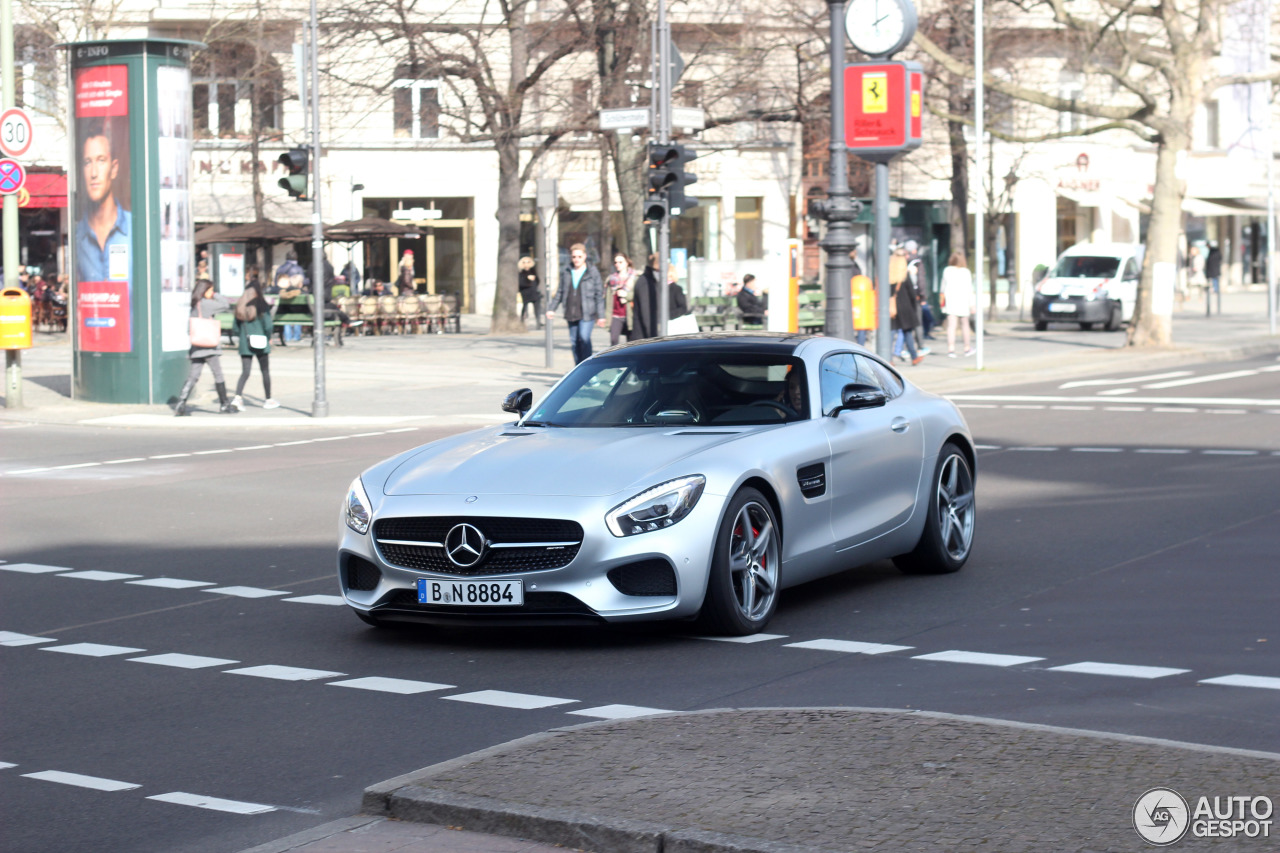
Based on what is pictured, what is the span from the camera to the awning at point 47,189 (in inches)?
1977

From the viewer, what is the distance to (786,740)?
5.77 meters

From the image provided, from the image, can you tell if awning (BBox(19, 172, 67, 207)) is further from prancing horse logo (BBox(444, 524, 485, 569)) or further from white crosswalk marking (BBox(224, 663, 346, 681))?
prancing horse logo (BBox(444, 524, 485, 569))

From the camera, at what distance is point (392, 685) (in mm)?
7367

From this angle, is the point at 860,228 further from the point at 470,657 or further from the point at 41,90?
the point at 470,657

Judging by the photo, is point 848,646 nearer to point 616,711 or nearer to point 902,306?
point 616,711

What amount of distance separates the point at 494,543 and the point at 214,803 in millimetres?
2431

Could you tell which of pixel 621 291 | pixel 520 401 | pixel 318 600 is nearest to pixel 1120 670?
pixel 520 401

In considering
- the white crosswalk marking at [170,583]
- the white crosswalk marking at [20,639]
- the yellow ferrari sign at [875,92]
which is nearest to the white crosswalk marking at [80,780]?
the white crosswalk marking at [20,639]

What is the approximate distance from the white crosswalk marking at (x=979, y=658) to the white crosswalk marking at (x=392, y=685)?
6.83ft

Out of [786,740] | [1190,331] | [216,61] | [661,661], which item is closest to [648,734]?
[786,740]

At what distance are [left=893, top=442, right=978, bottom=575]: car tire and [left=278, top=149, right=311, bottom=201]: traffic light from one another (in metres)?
13.6

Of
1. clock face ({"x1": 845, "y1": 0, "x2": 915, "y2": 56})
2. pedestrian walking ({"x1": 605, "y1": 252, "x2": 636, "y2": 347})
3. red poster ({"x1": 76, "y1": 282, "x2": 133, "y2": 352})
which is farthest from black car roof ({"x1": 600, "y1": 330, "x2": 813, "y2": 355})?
pedestrian walking ({"x1": 605, "y1": 252, "x2": 636, "y2": 347})

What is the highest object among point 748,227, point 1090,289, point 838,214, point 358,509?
point 748,227

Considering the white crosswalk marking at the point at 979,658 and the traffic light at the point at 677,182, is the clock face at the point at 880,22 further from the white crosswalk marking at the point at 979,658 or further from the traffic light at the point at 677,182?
the white crosswalk marking at the point at 979,658
